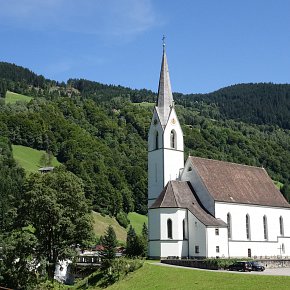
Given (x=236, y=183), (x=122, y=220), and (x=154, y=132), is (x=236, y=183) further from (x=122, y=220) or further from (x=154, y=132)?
(x=122, y=220)

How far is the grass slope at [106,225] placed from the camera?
130125 mm

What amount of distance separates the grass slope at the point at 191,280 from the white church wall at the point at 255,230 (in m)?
19.0

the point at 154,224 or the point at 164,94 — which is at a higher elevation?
the point at 164,94

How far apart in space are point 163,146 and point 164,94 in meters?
8.21

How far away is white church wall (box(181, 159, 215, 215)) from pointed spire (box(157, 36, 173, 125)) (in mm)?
7677

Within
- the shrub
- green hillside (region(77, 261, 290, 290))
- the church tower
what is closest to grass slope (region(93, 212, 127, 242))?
the shrub

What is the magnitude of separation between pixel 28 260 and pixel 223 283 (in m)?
22.8

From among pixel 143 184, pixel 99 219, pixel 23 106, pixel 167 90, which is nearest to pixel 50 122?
pixel 23 106

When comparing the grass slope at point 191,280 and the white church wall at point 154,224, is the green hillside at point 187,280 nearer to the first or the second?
the grass slope at point 191,280

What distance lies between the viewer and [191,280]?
1837 inches

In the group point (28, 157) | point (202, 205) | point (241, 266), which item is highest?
point (28, 157)

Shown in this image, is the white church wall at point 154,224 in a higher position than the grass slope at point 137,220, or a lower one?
lower

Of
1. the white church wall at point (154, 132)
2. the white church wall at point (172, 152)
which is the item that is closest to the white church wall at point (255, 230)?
the white church wall at point (172, 152)

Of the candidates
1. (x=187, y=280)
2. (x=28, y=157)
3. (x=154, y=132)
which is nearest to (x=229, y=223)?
(x=154, y=132)
